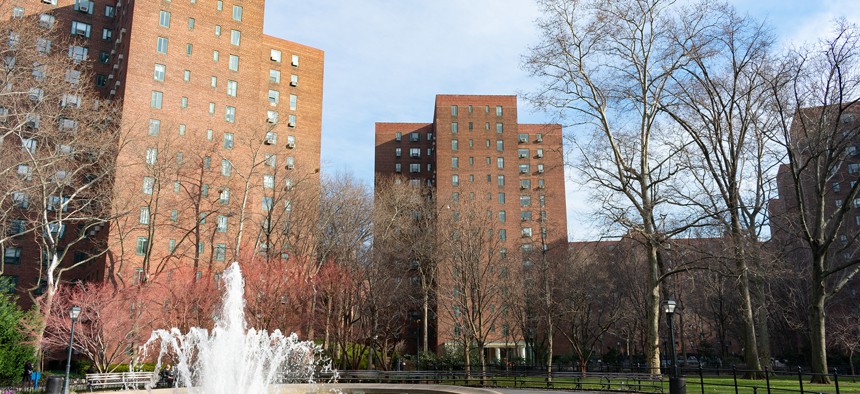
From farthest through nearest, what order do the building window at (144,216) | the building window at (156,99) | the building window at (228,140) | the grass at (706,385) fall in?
the building window at (228,140), the building window at (156,99), the building window at (144,216), the grass at (706,385)

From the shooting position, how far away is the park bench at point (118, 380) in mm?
27544

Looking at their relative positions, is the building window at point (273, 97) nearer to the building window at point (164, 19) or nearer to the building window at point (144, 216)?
the building window at point (164, 19)

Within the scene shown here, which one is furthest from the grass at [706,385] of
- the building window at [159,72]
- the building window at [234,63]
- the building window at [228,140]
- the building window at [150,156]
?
the building window at [234,63]

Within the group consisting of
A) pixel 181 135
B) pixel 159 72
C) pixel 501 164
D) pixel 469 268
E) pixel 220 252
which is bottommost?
pixel 469 268

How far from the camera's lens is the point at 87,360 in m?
39.6

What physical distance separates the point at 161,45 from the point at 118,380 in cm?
2989

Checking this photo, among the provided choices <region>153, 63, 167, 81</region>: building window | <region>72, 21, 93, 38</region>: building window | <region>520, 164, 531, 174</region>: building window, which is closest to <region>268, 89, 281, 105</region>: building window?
<region>153, 63, 167, 81</region>: building window

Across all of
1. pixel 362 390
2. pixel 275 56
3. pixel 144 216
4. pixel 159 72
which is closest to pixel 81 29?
pixel 159 72

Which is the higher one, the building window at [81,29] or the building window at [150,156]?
the building window at [81,29]

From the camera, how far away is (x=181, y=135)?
4750cm

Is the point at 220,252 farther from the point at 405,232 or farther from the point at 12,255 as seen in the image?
the point at 12,255

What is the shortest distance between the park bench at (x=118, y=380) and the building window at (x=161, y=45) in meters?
29.1

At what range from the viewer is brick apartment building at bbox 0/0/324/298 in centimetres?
4347

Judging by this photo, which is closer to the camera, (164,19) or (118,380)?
(118,380)
